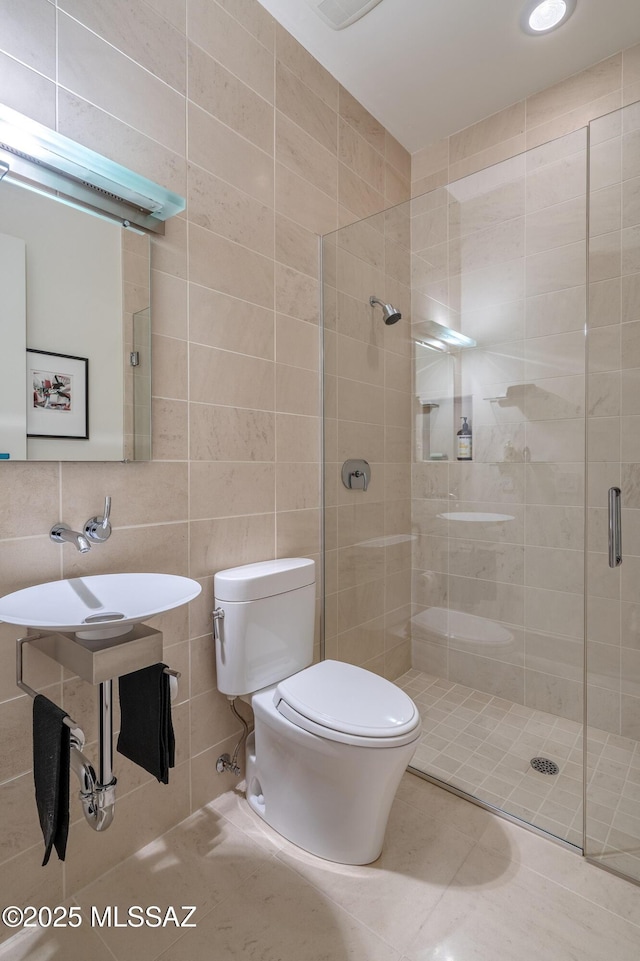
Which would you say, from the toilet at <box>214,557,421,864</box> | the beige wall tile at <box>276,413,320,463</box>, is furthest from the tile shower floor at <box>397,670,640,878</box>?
the beige wall tile at <box>276,413,320,463</box>

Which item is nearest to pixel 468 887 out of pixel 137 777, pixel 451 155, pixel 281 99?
pixel 137 777

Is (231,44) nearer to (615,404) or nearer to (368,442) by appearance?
(368,442)

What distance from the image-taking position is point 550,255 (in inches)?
63.3

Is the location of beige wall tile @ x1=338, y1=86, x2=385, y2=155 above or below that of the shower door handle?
above

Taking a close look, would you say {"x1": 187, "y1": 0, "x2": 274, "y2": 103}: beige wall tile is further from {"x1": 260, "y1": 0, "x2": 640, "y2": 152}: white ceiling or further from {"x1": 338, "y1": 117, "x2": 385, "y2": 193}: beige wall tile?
{"x1": 338, "y1": 117, "x2": 385, "y2": 193}: beige wall tile

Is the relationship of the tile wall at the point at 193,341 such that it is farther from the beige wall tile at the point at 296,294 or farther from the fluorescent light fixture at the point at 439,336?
the fluorescent light fixture at the point at 439,336

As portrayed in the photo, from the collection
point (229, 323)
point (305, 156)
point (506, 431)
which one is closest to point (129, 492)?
point (229, 323)

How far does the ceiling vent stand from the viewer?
160 cm

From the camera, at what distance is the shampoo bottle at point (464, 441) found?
70.6 inches

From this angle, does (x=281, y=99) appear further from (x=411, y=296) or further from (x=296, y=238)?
(x=411, y=296)

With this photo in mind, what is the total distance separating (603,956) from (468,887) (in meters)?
0.32

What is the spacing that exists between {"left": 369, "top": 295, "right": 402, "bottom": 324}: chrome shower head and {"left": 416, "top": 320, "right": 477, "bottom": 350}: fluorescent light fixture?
0.10 m

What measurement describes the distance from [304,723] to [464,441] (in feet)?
3.70

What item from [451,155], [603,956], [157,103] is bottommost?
[603,956]
